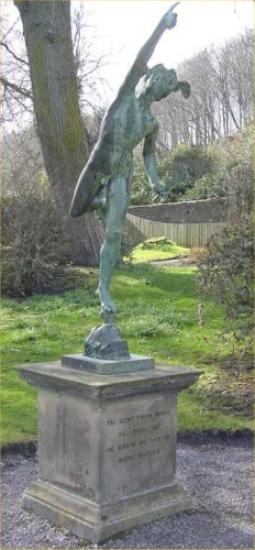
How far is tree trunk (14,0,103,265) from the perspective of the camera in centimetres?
1322

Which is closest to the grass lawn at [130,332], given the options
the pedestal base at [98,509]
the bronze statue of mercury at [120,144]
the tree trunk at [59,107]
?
the tree trunk at [59,107]

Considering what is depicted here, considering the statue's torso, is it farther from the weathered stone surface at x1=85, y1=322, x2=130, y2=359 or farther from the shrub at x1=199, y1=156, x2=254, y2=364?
the shrub at x1=199, y1=156, x2=254, y2=364

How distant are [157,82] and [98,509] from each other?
2986 millimetres

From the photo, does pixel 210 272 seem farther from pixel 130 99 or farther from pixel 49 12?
pixel 49 12

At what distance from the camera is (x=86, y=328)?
10.4 metres

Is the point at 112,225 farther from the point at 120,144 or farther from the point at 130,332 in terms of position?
the point at 130,332

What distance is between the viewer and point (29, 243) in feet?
41.5

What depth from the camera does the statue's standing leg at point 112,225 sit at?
498cm

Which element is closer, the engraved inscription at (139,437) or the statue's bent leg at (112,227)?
the engraved inscription at (139,437)

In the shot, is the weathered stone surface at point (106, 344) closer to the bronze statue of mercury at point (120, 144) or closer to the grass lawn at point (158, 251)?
the bronze statue of mercury at point (120, 144)

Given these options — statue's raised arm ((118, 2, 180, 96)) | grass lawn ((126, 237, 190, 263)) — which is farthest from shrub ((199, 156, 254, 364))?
grass lawn ((126, 237, 190, 263))

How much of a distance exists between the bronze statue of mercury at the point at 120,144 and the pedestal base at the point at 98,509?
4.39ft

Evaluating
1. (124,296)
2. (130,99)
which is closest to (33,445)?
(130,99)

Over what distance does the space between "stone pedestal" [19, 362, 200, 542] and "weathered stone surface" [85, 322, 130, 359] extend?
0.19 metres
